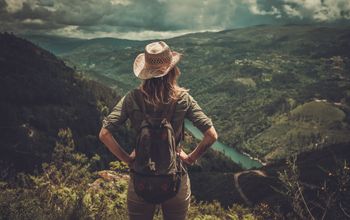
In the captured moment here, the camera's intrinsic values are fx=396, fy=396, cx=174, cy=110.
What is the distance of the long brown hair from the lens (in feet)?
15.5

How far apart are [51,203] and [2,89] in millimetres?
149374

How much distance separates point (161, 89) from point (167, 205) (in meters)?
1.44

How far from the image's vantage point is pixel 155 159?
4660 millimetres

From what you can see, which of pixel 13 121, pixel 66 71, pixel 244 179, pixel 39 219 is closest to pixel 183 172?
pixel 39 219

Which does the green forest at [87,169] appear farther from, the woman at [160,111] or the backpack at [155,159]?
the backpack at [155,159]

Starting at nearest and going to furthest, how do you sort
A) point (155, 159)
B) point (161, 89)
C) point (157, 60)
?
point (155, 159)
point (161, 89)
point (157, 60)

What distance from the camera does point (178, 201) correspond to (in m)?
4.90

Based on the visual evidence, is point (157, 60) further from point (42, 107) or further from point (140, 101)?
point (42, 107)

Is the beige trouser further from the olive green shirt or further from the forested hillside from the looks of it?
the forested hillside

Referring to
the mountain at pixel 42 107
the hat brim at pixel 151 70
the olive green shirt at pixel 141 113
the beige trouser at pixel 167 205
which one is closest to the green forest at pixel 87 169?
the mountain at pixel 42 107

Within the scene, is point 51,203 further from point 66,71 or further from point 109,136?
point 66,71

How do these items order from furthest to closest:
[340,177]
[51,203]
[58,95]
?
[58,95] < [51,203] < [340,177]

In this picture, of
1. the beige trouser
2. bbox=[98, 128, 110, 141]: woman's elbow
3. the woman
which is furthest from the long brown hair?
the beige trouser

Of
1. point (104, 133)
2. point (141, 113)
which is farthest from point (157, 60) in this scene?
point (104, 133)
